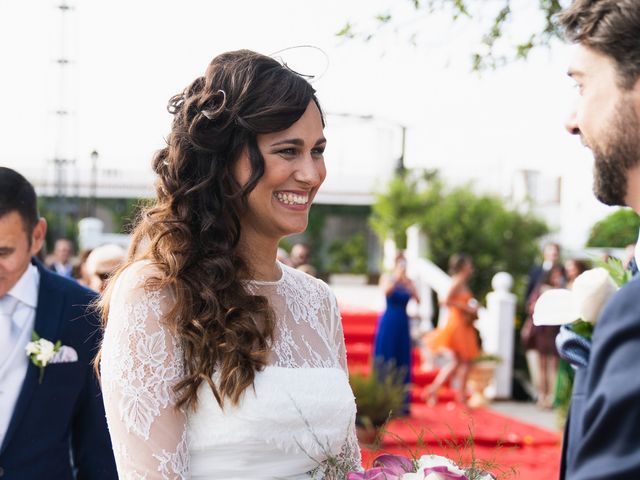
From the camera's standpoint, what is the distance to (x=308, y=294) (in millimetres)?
3414

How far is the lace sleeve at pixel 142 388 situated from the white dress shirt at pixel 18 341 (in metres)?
1.08

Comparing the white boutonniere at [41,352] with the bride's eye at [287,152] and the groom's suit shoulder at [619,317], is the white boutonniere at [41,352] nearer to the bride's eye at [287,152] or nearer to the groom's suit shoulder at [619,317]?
the bride's eye at [287,152]

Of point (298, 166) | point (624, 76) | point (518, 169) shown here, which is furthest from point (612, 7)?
point (518, 169)

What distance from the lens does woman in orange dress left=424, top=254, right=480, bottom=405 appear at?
502 inches

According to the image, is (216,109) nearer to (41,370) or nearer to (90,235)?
(41,370)

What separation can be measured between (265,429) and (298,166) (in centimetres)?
90

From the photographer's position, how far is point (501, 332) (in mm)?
14656

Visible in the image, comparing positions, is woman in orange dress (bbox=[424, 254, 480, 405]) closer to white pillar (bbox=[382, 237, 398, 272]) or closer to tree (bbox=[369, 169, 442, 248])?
white pillar (bbox=[382, 237, 398, 272])

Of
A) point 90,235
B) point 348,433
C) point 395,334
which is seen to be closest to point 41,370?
point 348,433

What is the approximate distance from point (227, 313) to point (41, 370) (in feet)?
3.86

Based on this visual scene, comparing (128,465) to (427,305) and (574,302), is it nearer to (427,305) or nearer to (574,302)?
(574,302)

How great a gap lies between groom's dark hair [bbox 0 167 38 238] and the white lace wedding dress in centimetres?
113

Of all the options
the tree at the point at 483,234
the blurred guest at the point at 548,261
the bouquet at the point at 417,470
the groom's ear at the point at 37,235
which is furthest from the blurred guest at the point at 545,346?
the bouquet at the point at 417,470

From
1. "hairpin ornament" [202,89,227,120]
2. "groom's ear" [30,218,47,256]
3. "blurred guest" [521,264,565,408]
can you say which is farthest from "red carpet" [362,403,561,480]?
"hairpin ornament" [202,89,227,120]
